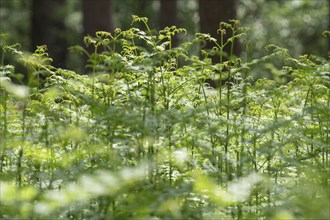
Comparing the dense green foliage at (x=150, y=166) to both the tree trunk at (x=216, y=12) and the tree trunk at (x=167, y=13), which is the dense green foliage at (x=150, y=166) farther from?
the tree trunk at (x=167, y=13)

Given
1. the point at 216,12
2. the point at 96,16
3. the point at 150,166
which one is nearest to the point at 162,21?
the point at 96,16

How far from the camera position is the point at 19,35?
29750mm

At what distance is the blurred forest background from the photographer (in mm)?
22109

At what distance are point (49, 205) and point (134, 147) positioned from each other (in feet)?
4.21

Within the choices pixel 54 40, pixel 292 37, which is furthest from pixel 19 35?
pixel 292 37

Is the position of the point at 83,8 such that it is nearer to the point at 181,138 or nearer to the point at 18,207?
the point at 181,138

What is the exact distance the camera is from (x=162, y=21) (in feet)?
77.2

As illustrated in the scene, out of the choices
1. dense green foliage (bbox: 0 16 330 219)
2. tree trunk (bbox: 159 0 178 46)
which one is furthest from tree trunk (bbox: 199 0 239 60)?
tree trunk (bbox: 159 0 178 46)

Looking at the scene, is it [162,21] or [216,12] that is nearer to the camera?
[216,12]

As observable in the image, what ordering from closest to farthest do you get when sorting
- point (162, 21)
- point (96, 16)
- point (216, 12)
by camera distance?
point (216, 12), point (96, 16), point (162, 21)

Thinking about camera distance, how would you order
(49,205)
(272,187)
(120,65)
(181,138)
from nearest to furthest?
(49,205) → (272,187) → (181,138) → (120,65)

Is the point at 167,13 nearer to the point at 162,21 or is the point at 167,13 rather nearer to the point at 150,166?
the point at 162,21

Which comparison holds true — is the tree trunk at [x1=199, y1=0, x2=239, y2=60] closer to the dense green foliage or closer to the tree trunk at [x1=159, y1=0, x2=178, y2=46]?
the dense green foliage

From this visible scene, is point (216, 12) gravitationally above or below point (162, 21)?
below
